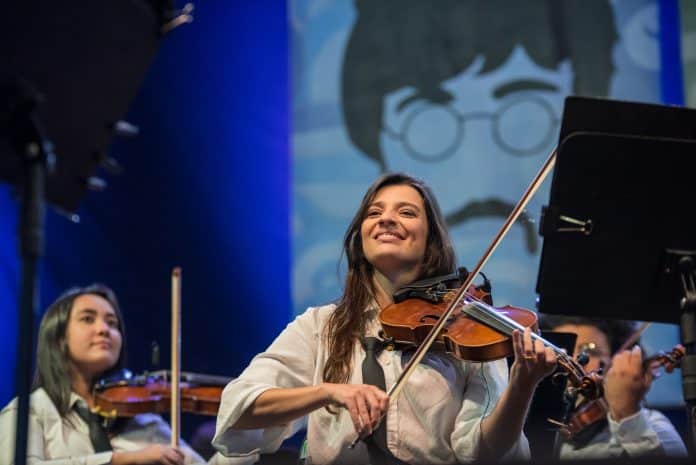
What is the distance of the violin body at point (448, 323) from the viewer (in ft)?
7.34

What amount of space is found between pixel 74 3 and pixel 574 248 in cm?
115

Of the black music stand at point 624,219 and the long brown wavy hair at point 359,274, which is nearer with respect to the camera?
the black music stand at point 624,219

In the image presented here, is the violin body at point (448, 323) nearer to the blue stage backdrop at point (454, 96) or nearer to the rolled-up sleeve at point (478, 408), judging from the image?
the rolled-up sleeve at point (478, 408)

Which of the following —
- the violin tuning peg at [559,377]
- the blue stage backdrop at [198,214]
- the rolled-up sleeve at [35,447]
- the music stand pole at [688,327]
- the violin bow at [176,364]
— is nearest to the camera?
the music stand pole at [688,327]

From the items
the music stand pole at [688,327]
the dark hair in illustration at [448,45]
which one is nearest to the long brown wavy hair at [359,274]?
the music stand pole at [688,327]

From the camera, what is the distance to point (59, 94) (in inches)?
66.6

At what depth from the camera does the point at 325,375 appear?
242 centimetres

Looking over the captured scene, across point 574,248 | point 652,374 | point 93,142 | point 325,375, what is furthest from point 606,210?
point 652,374

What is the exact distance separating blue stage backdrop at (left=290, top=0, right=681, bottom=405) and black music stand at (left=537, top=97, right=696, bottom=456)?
1.89 meters

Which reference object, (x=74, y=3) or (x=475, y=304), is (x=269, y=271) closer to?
(x=475, y=304)

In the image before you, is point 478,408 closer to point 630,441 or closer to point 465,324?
point 465,324

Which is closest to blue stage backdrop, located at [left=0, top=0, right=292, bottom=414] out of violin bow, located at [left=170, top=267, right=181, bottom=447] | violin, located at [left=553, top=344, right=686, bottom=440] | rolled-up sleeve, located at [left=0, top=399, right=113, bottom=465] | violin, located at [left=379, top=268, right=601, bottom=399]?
rolled-up sleeve, located at [left=0, top=399, right=113, bottom=465]

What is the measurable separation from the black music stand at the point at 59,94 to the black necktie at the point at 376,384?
2.80 feet

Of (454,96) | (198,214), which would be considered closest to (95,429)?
(198,214)
